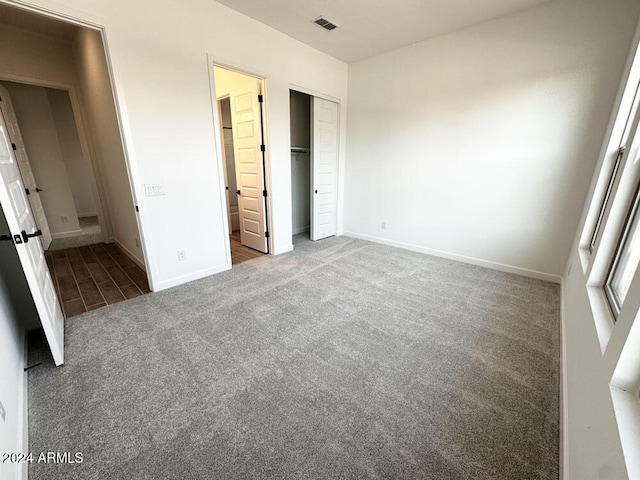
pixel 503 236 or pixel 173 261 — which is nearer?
pixel 173 261

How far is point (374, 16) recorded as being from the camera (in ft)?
9.79

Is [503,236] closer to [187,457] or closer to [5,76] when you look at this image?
[187,457]

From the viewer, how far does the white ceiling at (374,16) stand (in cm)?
275

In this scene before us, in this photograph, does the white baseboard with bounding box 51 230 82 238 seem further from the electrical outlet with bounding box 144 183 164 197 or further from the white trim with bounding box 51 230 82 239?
the electrical outlet with bounding box 144 183 164 197

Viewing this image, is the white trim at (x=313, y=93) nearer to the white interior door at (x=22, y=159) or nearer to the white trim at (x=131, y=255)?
the white trim at (x=131, y=255)

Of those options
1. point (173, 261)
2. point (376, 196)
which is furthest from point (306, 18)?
point (173, 261)

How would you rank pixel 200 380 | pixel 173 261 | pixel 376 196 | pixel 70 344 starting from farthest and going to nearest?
pixel 376 196 < pixel 173 261 < pixel 70 344 < pixel 200 380

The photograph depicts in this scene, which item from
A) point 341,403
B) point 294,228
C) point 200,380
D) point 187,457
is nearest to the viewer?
point 187,457

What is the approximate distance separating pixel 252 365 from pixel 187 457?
0.64 meters

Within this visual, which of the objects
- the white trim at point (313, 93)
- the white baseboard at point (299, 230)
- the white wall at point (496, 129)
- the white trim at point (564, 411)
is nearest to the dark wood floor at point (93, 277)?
the white baseboard at point (299, 230)

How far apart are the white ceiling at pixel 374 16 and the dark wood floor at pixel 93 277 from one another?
3.38 meters

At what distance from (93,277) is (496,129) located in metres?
5.47

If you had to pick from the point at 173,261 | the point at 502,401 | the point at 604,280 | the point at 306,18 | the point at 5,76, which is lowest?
the point at 502,401

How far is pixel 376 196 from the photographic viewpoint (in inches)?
181
